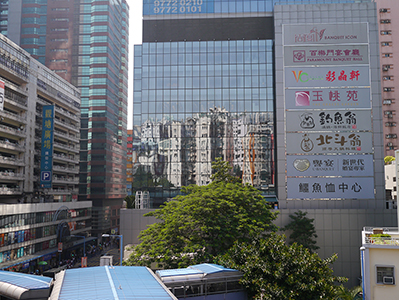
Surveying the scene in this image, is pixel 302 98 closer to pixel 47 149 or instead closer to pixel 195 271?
pixel 195 271

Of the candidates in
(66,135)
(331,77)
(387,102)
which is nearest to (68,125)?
(66,135)

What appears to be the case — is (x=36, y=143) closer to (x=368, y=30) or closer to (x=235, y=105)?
(x=235, y=105)

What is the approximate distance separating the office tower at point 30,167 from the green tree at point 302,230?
40756 millimetres

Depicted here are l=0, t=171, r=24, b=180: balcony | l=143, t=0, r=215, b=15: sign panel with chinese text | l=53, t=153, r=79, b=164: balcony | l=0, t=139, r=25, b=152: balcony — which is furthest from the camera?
l=53, t=153, r=79, b=164: balcony

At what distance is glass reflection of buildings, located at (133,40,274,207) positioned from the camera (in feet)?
171

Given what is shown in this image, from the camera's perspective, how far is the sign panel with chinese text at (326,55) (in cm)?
4203

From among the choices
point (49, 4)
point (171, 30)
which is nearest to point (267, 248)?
point (171, 30)

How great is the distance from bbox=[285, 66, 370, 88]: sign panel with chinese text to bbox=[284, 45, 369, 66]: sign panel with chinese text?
766 millimetres

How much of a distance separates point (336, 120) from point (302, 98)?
458 cm

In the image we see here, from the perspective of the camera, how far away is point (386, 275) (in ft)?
73.9

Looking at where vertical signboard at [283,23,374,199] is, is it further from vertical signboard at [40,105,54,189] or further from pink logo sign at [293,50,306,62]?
vertical signboard at [40,105,54,189]

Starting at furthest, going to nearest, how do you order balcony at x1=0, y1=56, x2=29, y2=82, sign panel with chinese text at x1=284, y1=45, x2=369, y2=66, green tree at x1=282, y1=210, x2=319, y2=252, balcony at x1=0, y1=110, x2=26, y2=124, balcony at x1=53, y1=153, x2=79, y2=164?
balcony at x1=53, y1=153, x2=79, y2=164
balcony at x1=0, y1=110, x2=26, y2=124
balcony at x1=0, y1=56, x2=29, y2=82
sign panel with chinese text at x1=284, y1=45, x2=369, y2=66
green tree at x1=282, y1=210, x2=319, y2=252

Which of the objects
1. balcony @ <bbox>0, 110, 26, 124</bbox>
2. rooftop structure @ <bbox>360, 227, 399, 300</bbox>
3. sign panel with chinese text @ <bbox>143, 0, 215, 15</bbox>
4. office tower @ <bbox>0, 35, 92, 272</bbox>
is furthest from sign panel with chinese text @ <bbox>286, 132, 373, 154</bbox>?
balcony @ <bbox>0, 110, 26, 124</bbox>

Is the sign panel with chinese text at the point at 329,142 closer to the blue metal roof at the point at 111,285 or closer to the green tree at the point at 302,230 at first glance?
the green tree at the point at 302,230
